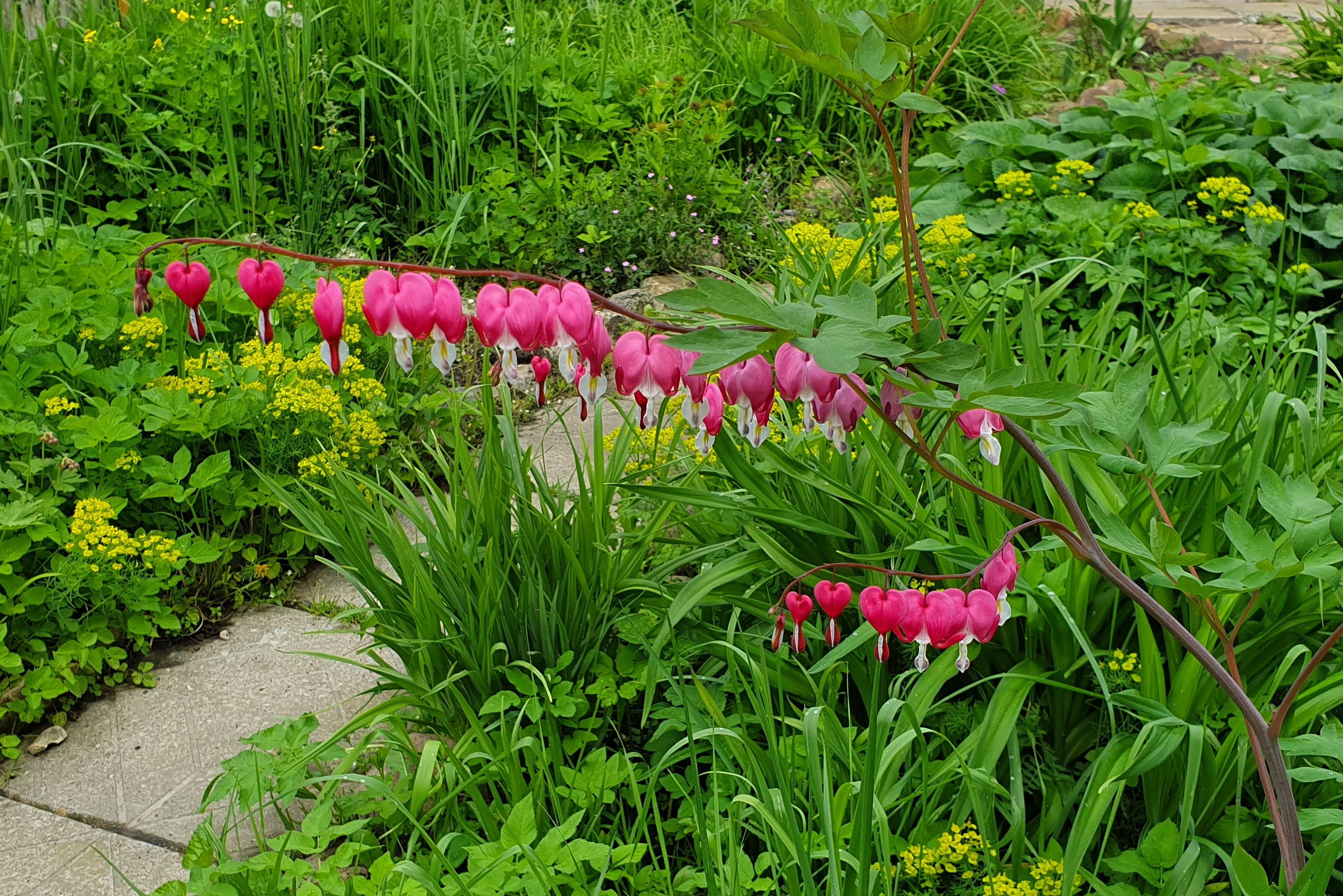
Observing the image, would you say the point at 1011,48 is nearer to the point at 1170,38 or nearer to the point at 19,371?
the point at 1170,38

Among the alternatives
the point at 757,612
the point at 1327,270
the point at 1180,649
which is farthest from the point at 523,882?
the point at 1327,270

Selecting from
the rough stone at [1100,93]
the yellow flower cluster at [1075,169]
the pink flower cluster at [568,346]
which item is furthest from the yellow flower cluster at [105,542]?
the rough stone at [1100,93]

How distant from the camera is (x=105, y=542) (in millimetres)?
2662

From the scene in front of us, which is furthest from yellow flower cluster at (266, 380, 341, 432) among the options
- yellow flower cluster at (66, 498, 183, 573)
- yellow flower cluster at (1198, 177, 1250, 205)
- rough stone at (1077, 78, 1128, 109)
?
rough stone at (1077, 78, 1128, 109)

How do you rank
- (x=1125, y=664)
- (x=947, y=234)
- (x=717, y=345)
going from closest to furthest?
(x=717, y=345) < (x=1125, y=664) < (x=947, y=234)

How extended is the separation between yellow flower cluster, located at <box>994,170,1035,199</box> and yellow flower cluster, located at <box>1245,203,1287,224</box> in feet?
2.35

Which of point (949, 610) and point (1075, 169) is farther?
point (1075, 169)

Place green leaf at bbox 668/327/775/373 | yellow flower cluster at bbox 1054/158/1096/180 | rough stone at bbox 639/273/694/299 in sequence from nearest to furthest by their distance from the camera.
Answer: green leaf at bbox 668/327/775/373 → yellow flower cluster at bbox 1054/158/1096/180 → rough stone at bbox 639/273/694/299

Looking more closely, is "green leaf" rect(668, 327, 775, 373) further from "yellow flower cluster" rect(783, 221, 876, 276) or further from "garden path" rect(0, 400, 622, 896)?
"yellow flower cluster" rect(783, 221, 876, 276)

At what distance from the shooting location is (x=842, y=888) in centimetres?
170

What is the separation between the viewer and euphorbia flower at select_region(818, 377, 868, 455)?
133cm

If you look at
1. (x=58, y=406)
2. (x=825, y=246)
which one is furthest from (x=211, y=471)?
(x=825, y=246)

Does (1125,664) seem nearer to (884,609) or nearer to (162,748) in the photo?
(884,609)

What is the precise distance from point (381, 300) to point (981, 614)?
32.0 inches
